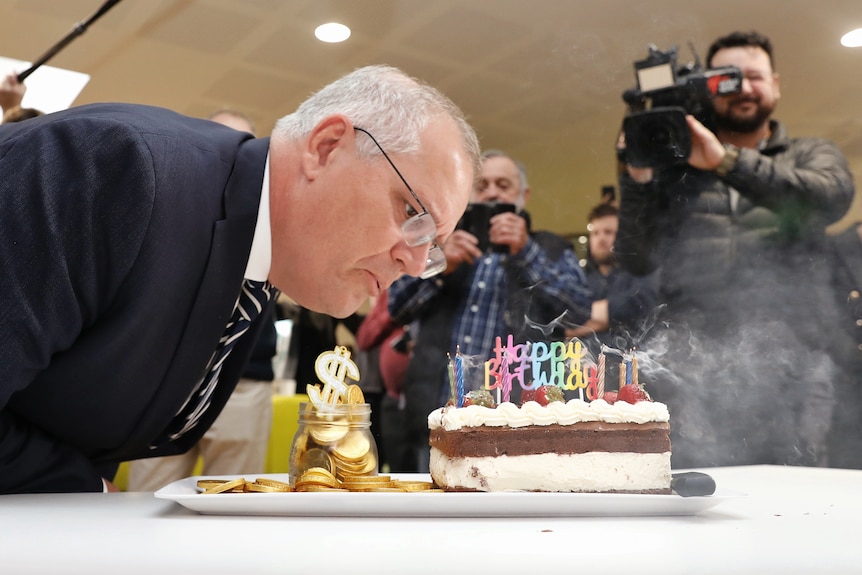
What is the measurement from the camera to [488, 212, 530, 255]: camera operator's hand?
263cm

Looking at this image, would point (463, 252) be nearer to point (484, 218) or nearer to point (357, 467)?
point (484, 218)

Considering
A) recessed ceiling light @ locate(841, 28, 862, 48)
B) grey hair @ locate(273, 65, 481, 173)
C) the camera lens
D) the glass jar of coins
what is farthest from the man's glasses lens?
recessed ceiling light @ locate(841, 28, 862, 48)

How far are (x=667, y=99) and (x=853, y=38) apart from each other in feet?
1.94

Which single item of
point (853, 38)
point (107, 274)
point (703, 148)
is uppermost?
point (853, 38)

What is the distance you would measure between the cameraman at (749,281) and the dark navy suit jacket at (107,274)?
1.49 meters

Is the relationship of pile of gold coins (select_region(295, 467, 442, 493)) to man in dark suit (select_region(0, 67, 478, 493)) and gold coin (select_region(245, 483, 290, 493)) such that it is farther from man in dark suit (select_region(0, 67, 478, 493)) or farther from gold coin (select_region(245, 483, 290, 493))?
man in dark suit (select_region(0, 67, 478, 493))

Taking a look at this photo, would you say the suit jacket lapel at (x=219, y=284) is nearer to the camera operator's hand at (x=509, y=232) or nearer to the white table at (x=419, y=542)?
the white table at (x=419, y=542)

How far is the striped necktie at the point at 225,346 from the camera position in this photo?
136 centimetres

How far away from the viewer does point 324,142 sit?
140 centimetres

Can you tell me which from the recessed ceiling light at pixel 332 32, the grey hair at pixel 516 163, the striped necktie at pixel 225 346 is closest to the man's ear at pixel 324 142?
the striped necktie at pixel 225 346

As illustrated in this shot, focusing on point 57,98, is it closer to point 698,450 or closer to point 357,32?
point 357,32

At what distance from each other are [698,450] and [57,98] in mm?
2598

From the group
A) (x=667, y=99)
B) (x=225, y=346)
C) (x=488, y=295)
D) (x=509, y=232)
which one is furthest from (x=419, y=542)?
(x=667, y=99)

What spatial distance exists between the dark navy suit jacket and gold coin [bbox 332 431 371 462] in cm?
27
